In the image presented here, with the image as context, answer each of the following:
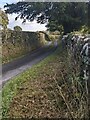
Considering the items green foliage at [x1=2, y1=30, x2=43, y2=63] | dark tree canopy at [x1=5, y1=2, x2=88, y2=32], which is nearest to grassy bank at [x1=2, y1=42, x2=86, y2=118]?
green foliage at [x1=2, y1=30, x2=43, y2=63]

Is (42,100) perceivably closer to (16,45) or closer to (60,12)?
(16,45)

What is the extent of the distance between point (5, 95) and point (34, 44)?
916 inches

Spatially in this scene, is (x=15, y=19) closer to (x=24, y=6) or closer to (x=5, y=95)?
(x=24, y=6)

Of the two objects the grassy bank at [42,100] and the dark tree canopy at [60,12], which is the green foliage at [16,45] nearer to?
the dark tree canopy at [60,12]

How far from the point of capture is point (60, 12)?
28750 millimetres

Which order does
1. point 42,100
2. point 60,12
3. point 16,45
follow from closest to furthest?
point 42,100 < point 16,45 < point 60,12

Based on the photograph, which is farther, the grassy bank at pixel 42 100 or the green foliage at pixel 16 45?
the green foliage at pixel 16 45

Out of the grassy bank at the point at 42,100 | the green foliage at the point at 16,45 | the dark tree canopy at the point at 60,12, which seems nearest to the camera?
the grassy bank at the point at 42,100

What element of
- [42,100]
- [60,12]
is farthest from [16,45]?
[42,100]

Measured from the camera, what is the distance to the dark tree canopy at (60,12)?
28.6 m

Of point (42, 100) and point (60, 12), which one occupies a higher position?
point (60, 12)

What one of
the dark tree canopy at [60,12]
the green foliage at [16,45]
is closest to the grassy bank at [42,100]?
the green foliage at [16,45]

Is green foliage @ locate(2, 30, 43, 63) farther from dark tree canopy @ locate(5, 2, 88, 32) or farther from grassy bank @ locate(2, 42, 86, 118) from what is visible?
grassy bank @ locate(2, 42, 86, 118)

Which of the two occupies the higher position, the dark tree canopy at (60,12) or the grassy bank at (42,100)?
the dark tree canopy at (60,12)
